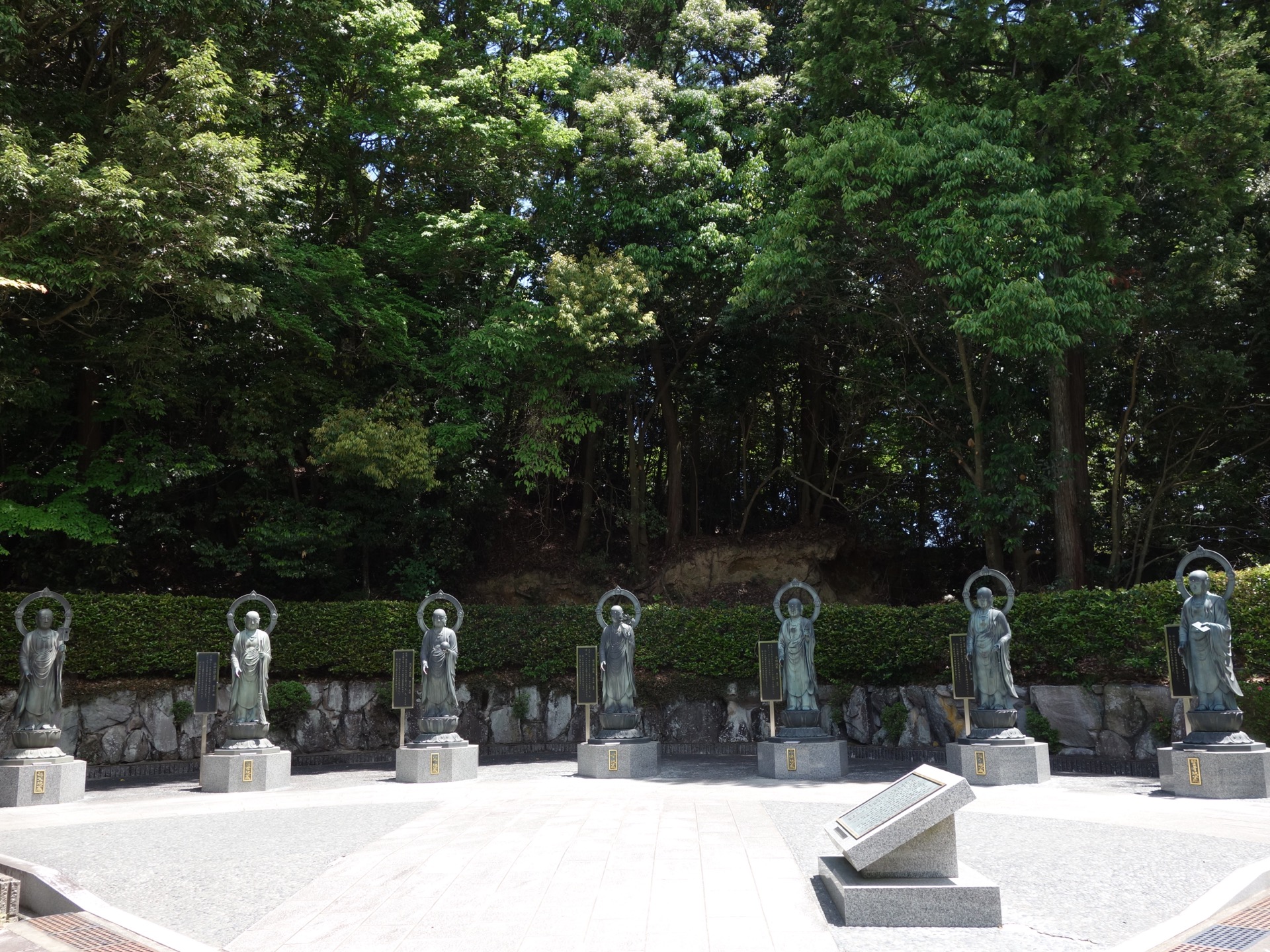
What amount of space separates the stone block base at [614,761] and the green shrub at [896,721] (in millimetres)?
5107

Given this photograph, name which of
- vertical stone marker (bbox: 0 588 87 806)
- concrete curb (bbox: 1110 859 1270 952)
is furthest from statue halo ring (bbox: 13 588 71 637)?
concrete curb (bbox: 1110 859 1270 952)

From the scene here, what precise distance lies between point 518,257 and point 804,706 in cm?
1148

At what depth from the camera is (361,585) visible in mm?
21828

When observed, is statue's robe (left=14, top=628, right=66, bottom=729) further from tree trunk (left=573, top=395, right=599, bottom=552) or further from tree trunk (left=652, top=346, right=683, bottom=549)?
tree trunk (left=652, top=346, right=683, bottom=549)

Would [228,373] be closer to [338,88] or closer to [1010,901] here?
[338,88]

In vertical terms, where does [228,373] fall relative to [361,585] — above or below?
above

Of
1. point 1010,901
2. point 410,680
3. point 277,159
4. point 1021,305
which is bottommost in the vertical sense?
point 1010,901

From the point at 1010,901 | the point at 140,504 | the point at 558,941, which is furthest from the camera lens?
the point at 140,504

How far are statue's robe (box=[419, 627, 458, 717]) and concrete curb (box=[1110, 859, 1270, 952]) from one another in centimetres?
1009

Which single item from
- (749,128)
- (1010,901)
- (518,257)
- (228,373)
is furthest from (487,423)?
(1010,901)

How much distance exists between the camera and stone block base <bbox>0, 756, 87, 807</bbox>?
1185 cm

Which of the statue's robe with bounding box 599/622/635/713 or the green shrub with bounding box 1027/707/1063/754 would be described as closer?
the statue's robe with bounding box 599/622/635/713

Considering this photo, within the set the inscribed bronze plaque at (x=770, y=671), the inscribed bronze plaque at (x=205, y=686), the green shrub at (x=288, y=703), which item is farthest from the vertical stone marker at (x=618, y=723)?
the green shrub at (x=288, y=703)

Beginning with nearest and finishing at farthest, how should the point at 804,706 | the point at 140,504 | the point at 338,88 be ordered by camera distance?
the point at 804,706 → the point at 140,504 → the point at 338,88
